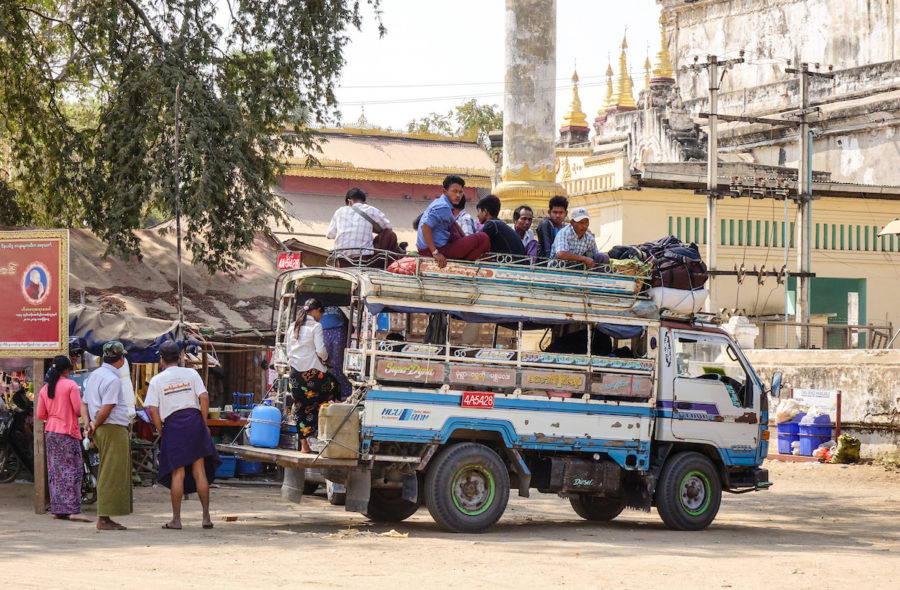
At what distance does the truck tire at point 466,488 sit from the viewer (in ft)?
38.7

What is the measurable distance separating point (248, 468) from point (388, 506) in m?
4.67

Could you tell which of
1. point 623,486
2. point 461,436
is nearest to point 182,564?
point 461,436

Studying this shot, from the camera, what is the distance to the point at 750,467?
533 inches

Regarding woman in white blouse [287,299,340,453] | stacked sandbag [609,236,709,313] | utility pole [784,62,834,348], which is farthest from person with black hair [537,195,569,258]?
utility pole [784,62,834,348]

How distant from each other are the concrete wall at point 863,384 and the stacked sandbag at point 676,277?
9.20 metres

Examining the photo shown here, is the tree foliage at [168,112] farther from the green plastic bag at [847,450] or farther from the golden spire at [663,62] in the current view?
the golden spire at [663,62]

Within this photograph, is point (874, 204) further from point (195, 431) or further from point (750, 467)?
point (195, 431)

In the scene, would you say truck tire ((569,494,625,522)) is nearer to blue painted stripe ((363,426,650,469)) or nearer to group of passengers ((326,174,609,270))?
blue painted stripe ((363,426,650,469))

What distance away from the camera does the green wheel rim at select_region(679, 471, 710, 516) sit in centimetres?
1312

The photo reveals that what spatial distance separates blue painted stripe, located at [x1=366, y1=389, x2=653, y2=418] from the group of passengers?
1.32m

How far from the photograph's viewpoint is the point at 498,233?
505 inches

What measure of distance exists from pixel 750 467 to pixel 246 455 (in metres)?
5.10

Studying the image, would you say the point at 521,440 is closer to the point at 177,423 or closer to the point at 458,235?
the point at 458,235

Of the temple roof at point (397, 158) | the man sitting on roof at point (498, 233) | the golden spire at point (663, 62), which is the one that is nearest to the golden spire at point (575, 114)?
the golden spire at point (663, 62)
